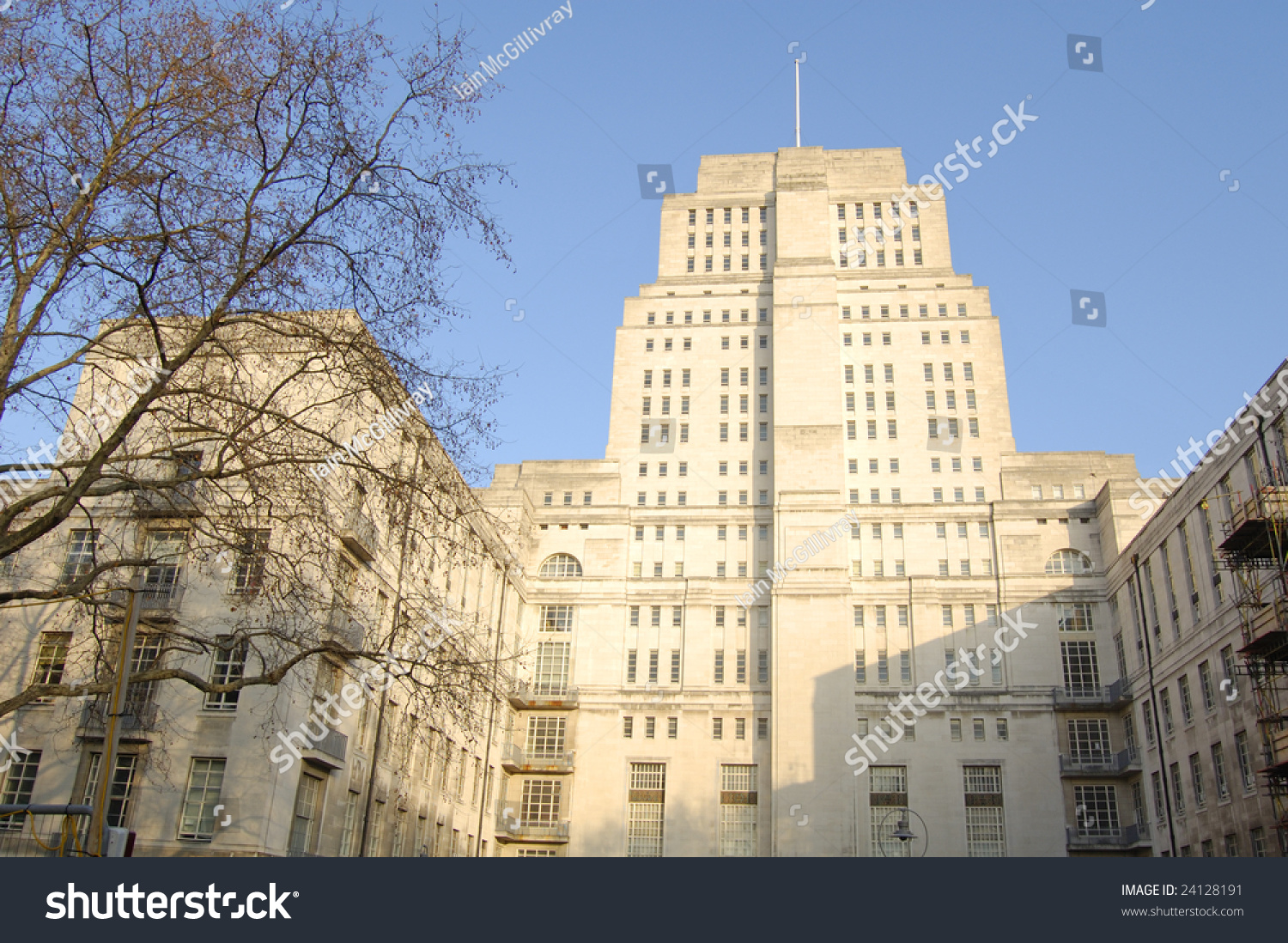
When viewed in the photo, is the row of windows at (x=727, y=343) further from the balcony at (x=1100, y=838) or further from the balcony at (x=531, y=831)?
the balcony at (x=1100, y=838)

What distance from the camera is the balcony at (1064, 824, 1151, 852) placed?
187 ft

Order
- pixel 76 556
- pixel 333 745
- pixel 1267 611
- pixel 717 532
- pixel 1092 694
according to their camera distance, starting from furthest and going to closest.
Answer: pixel 717 532
pixel 1092 694
pixel 1267 611
pixel 333 745
pixel 76 556

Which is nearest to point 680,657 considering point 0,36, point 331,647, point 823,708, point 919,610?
point 823,708

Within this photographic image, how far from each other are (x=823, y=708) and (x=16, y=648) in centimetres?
4463

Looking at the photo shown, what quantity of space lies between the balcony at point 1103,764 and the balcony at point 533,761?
30027 mm

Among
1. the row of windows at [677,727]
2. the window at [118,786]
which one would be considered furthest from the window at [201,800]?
the row of windows at [677,727]

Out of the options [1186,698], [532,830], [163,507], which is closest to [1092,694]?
[1186,698]

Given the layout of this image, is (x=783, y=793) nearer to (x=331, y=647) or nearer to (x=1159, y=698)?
(x=1159, y=698)

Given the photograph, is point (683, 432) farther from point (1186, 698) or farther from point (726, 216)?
point (1186, 698)

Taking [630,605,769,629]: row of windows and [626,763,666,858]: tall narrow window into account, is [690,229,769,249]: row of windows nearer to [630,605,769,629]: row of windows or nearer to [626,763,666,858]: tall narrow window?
[630,605,769,629]: row of windows

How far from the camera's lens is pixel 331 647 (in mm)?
16141

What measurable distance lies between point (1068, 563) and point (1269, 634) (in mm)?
31294

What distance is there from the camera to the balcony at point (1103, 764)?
2229 inches

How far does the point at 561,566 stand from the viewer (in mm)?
69250
